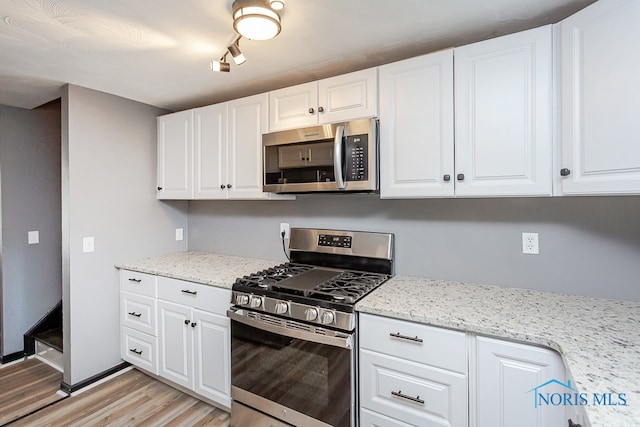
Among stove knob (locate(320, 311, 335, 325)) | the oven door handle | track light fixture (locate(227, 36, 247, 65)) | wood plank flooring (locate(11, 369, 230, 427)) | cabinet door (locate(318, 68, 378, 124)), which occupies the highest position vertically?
track light fixture (locate(227, 36, 247, 65))

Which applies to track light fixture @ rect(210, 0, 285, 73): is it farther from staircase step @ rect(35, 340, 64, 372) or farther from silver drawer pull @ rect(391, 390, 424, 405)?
staircase step @ rect(35, 340, 64, 372)

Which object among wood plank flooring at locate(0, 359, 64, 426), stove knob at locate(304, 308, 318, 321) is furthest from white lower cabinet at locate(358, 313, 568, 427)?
wood plank flooring at locate(0, 359, 64, 426)

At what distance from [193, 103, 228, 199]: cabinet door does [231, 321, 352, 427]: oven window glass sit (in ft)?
3.60

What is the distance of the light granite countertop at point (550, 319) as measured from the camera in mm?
895

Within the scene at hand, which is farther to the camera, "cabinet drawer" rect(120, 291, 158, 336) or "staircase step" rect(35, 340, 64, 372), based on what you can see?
"staircase step" rect(35, 340, 64, 372)

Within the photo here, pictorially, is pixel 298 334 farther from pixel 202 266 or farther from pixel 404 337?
pixel 202 266

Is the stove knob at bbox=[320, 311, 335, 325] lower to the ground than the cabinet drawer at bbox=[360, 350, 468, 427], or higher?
higher

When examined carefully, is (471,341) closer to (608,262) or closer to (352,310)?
(352,310)

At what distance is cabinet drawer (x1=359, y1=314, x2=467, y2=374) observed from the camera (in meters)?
1.36

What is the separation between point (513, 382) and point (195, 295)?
5.93 ft

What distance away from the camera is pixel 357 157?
6.04 ft

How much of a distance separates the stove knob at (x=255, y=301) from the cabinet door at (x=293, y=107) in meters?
1.10

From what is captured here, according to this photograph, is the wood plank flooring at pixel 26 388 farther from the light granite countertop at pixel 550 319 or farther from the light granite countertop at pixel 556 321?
the light granite countertop at pixel 556 321

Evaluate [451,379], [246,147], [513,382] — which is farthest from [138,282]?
[513,382]
